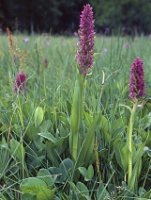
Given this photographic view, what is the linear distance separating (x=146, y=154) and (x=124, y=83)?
0.81 meters

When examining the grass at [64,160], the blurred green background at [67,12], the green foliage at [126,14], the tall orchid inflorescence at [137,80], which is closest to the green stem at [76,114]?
the grass at [64,160]

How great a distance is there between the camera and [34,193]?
1.27m

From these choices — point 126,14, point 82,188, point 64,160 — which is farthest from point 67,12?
point 82,188

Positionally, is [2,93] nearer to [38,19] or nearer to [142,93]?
[142,93]

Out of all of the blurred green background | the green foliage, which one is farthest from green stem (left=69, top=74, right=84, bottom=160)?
the green foliage

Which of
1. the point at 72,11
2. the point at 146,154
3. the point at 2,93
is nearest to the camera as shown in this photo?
the point at 146,154

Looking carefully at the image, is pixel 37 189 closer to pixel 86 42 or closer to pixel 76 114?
pixel 76 114

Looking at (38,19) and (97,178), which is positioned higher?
(97,178)

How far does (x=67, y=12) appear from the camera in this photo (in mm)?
23219

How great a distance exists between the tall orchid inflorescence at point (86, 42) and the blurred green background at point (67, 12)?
61.1 ft

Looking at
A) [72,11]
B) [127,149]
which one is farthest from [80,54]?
[72,11]

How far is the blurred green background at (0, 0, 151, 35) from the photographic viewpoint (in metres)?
20.4

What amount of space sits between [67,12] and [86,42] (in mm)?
22370

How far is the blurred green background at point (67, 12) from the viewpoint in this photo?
20406mm
